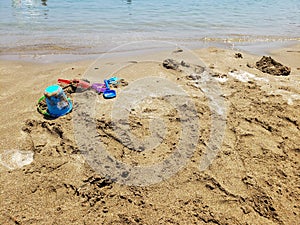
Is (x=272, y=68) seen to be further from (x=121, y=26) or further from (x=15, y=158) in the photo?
(x=121, y=26)

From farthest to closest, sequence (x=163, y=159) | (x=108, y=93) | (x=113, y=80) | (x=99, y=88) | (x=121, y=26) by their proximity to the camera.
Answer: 1. (x=121, y=26)
2. (x=113, y=80)
3. (x=99, y=88)
4. (x=108, y=93)
5. (x=163, y=159)

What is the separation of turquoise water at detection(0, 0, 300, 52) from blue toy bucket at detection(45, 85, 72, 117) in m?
4.50

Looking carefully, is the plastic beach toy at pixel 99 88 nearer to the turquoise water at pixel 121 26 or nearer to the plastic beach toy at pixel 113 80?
the plastic beach toy at pixel 113 80

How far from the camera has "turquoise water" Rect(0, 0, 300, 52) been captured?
8289 millimetres

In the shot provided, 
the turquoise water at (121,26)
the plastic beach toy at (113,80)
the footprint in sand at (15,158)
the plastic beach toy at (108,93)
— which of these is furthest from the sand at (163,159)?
the turquoise water at (121,26)

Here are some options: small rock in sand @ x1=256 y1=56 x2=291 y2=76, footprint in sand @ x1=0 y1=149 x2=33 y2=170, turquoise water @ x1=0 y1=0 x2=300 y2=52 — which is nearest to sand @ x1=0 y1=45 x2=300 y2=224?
footprint in sand @ x1=0 y1=149 x2=33 y2=170

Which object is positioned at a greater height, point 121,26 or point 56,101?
point 121,26

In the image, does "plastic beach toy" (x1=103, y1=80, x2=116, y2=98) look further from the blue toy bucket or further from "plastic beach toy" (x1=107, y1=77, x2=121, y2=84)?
the blue toy bucket

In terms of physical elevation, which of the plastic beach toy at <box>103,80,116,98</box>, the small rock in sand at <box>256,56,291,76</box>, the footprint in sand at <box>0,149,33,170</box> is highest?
the small rock in sand at <box>256,56,291,76</box>

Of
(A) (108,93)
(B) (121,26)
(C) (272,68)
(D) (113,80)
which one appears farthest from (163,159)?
(B) (121,26)

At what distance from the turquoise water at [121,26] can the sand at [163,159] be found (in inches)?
190

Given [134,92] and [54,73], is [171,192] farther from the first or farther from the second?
[54,73]

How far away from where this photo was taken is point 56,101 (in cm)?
325

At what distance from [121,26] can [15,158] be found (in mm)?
9087
